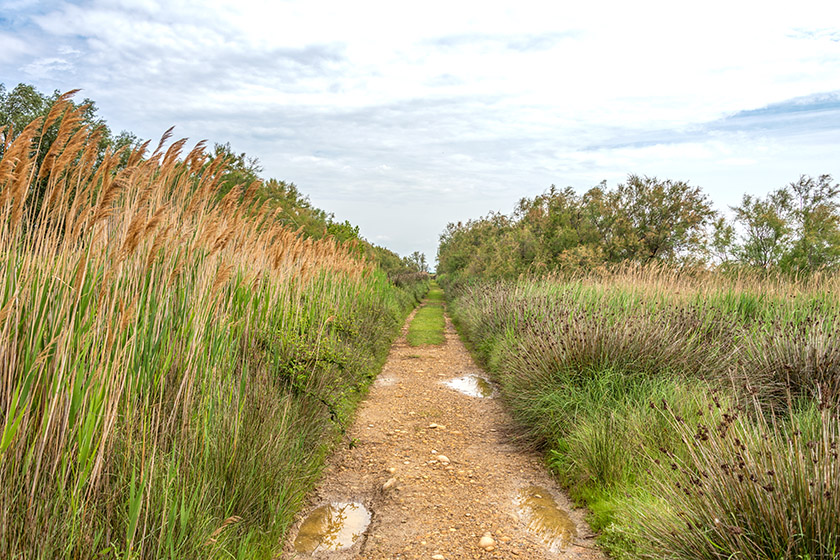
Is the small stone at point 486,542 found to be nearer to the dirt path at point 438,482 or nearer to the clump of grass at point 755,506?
the dirt path at point 438,482

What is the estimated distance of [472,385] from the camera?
817 centimetres

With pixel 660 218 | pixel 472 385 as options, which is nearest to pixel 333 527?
pixel 472 385

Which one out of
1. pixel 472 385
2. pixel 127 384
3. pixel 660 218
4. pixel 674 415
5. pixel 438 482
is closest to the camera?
pixel 127 384

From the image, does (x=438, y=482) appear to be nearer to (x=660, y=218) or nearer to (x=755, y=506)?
(x=755, y=506)

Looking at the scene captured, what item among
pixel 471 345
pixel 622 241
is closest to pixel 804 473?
pixel 471 345

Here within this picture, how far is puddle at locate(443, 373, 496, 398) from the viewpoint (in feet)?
25.0

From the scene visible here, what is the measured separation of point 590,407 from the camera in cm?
482

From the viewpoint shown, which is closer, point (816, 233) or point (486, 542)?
point (486, 542)

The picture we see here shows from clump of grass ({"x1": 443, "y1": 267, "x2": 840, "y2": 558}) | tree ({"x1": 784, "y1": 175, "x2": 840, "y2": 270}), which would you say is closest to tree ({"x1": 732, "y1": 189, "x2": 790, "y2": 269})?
tree ({"x1": 784, "y1": 175, "x2": 840, "y2": 270})

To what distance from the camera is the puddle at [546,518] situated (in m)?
3.53

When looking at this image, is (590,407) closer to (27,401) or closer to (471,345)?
(27,401)

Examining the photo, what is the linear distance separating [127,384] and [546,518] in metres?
3.02

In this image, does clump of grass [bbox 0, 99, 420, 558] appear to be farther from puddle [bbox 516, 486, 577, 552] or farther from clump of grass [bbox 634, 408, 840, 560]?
clump of grass [bbox 634, 408, 840, 560]

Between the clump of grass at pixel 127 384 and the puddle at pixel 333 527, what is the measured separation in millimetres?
201
